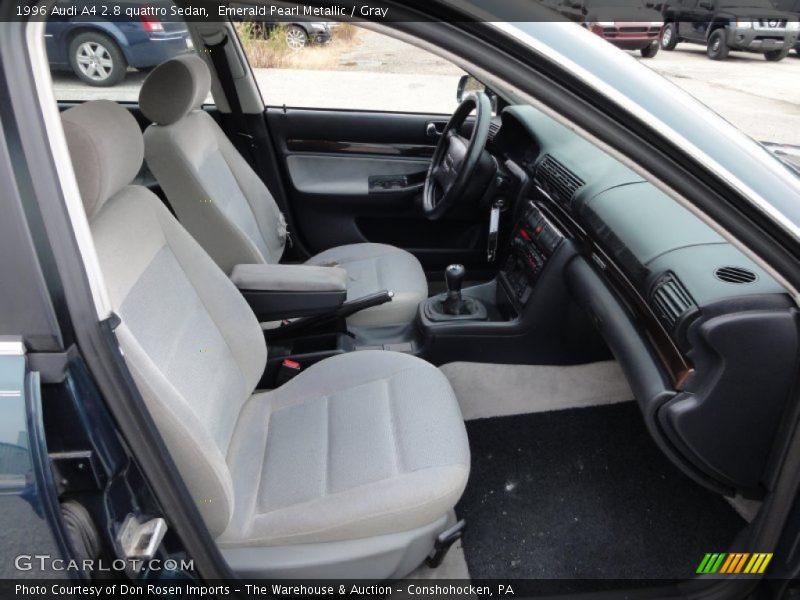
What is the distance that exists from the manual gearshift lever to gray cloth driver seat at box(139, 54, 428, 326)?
0.12 m

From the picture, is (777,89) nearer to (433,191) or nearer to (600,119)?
(433,191)

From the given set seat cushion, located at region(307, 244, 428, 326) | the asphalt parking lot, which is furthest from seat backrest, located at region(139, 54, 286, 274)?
seat cushion, located at region(307, 244, 428, 326)

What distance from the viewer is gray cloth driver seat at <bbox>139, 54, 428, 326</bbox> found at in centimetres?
190

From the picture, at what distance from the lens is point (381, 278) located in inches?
90.3

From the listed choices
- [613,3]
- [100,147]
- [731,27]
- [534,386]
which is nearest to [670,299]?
[534,386]

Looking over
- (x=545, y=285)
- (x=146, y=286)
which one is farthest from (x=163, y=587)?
(x=545, y=285)

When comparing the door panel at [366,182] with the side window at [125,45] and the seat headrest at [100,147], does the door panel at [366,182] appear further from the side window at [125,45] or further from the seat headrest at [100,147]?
the seat headrest at [100,147]

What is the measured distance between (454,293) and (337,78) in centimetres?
150

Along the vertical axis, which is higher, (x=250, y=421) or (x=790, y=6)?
(x=790, y=6)

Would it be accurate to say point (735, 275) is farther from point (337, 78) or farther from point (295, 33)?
point (337, 78)

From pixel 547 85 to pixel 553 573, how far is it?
1256 mm

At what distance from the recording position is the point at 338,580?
3.95 feet

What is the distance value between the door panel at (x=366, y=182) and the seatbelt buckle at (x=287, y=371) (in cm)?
116

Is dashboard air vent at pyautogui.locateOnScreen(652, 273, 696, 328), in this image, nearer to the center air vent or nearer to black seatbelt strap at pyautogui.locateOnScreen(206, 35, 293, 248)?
the center air vent
